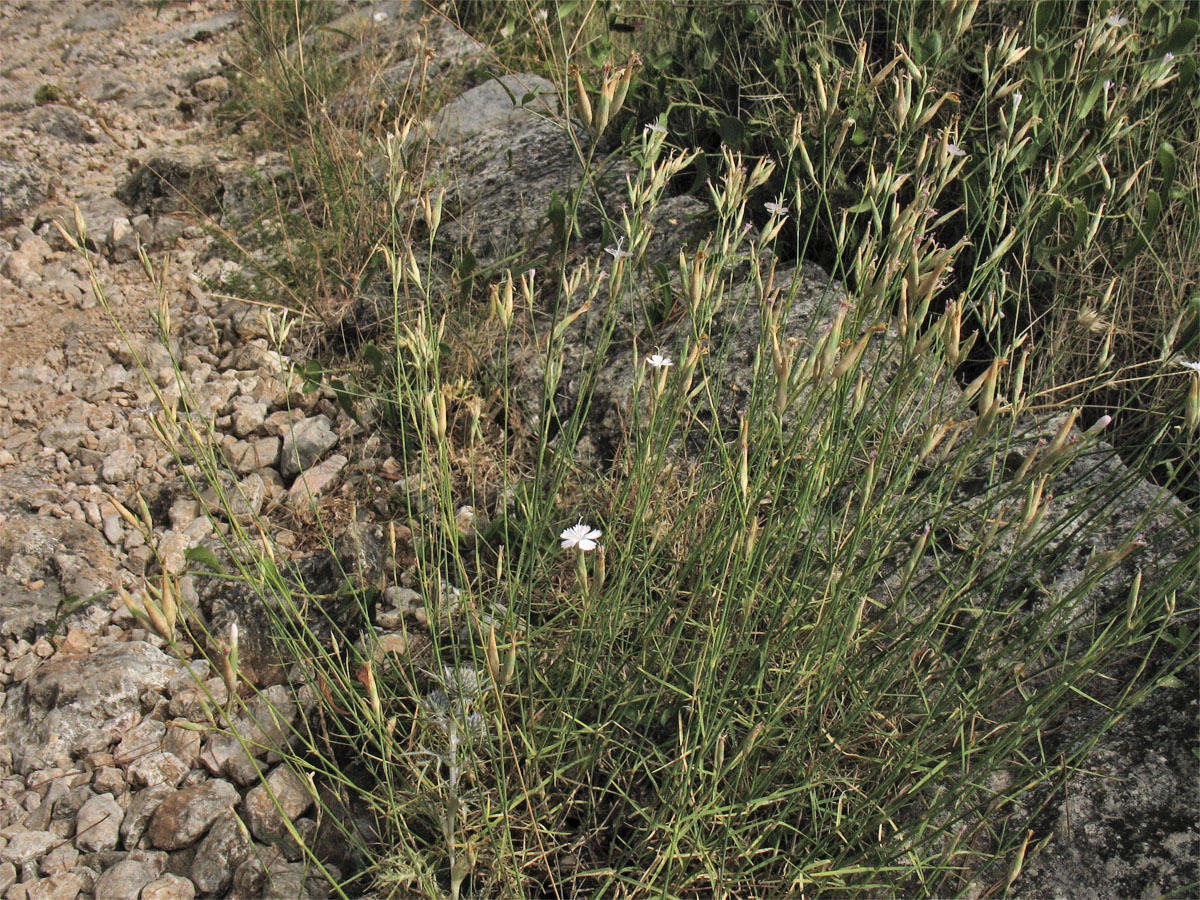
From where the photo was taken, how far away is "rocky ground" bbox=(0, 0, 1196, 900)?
1513 millimetres

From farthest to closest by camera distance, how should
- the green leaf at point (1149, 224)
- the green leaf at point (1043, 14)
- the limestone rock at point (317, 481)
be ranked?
the limestone rock at point (317, 481) → the green leaf at point (1043, 14) → the green leaf at point (1149, 224)

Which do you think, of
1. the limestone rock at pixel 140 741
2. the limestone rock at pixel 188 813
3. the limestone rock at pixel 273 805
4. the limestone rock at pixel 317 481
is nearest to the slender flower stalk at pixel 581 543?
the limestone rock at pixel 273 805

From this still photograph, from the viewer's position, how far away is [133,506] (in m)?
2.36

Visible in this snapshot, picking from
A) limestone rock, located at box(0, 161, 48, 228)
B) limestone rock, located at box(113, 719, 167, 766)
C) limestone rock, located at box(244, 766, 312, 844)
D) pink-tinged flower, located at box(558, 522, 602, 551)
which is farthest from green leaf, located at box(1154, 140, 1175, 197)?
limestone rock, located at box(0, 161, 48, 228)

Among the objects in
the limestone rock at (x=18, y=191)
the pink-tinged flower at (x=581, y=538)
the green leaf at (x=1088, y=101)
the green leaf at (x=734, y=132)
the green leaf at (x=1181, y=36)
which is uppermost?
the green leaf at (x=1181, y=36)

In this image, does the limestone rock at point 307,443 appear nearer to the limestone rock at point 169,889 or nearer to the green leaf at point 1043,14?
the limestone rock at point 169,889

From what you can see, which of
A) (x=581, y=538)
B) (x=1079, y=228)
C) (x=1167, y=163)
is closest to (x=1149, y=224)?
(x=1167, y=163)

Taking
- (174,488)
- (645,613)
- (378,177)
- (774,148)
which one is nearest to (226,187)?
(378,177)

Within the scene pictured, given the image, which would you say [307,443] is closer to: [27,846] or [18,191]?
[27,846]

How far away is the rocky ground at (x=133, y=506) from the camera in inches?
59.6

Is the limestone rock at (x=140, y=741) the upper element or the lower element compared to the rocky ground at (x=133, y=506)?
lower

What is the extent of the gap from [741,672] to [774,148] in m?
1.62

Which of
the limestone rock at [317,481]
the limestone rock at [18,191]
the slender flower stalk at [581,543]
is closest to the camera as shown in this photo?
the slender flower stalk at [581,543]

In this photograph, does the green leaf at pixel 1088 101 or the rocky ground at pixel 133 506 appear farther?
the green leaf at pixel 1088 101
